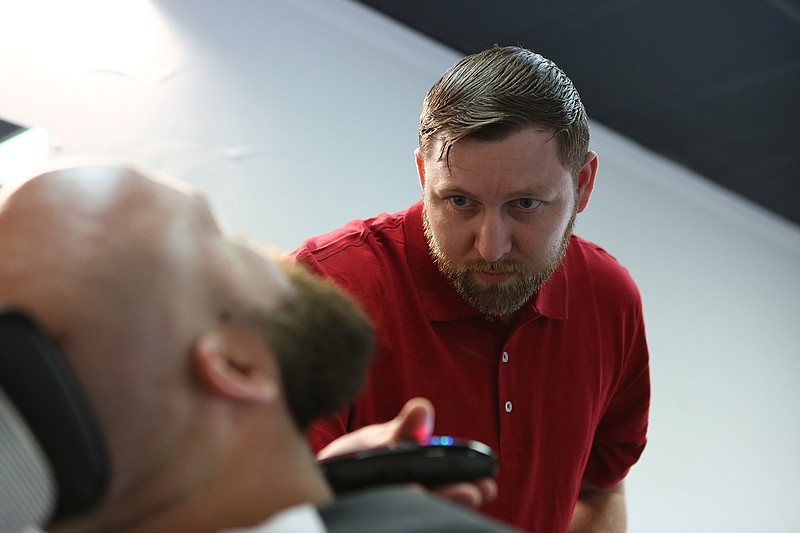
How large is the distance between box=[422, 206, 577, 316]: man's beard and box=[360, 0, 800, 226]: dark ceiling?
77.4 inches

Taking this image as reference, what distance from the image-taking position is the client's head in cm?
80

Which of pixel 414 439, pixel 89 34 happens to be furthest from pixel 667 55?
pixel 414 439

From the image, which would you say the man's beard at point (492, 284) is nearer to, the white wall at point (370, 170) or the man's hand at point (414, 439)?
the man's hand at point (414, 439)

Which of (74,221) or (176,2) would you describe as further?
(176,2)

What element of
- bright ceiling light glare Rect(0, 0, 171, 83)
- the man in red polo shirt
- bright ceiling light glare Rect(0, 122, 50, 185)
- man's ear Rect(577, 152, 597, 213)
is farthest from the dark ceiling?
the man in red polo shirt

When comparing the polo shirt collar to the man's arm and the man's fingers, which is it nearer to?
the man's arm

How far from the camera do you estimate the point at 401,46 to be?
380cm

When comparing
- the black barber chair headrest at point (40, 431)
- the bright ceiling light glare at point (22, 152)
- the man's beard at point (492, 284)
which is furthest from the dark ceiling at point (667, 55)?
the black barber chair headrest at point (40, 431)

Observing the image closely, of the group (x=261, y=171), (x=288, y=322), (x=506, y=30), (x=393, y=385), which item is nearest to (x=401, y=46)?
(x=506, y=30)

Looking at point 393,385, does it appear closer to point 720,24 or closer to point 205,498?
point 205,498

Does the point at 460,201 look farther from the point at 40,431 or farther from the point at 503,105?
the point at 40,431

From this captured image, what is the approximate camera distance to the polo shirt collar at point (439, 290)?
5.82 ft

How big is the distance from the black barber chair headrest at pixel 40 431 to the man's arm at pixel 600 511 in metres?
1.45

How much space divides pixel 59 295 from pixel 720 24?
A: 3.41 m
